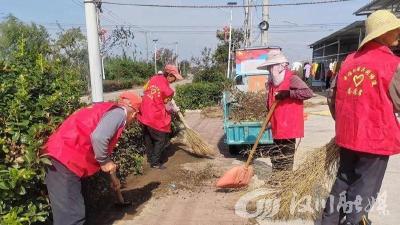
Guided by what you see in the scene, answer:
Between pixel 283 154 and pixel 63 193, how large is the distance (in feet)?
8.26

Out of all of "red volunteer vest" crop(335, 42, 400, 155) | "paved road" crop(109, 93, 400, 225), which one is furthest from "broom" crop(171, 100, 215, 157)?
"red volunteer vest" crop(335, 42, 400, 155)

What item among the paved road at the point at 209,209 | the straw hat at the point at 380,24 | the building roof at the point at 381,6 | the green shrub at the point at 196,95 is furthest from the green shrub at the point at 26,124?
the building roof at the point at 381,6

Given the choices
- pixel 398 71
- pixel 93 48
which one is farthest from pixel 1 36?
pixel 398 71

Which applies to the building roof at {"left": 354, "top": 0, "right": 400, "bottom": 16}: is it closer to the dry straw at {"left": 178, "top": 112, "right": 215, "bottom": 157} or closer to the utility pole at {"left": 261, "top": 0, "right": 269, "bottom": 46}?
the utility pole at {"left": 261, "top": 0, "right": 269, "bottom": 46}

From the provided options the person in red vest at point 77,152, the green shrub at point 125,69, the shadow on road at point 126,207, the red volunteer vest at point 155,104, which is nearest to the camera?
the person in red vest at point 77,152

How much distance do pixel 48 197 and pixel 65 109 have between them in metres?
0.87

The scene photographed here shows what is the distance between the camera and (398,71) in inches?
111

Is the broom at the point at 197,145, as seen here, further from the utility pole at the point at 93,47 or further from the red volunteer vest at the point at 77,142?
the red volunteer vest at the point at 77,142

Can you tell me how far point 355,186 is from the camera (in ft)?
10.3

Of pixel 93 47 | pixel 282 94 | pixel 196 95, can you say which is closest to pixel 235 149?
pixel 282 94

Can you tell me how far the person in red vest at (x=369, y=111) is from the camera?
2.88m

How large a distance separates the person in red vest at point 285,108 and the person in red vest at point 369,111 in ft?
4.00

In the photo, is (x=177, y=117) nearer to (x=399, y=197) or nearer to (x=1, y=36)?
(x=399, y=197)

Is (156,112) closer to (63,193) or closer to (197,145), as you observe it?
(197,145)
